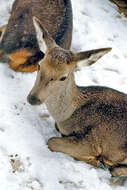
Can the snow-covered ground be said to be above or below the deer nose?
below

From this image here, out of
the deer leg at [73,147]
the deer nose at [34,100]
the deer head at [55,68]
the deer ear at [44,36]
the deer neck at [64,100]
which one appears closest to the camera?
the deer head at [55,68]

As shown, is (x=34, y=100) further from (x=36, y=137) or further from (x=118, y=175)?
(x=118, y=175)

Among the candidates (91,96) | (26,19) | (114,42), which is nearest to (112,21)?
(114,42)

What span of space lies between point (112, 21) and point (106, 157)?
13.3ft

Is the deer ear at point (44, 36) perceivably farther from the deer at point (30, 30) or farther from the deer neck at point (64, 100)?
the deer at point (30, 30)

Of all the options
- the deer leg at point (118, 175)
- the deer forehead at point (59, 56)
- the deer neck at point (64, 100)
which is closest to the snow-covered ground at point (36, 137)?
the deer leg at point (118, 175)

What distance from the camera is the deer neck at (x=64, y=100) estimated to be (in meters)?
4.32

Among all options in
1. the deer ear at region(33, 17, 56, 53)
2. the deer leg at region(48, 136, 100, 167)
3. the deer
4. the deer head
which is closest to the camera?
the deer head

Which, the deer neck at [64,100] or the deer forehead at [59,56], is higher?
the deer forehead at [59,56]

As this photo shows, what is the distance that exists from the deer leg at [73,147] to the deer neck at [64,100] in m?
0.35

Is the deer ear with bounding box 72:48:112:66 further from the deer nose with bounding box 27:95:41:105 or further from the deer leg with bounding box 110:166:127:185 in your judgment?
the deer leg with bounding box 110:166:127:185

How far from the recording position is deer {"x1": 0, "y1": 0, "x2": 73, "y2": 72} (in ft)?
17.1

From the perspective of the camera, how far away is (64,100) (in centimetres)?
450

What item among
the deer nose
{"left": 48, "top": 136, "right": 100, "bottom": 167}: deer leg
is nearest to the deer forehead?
the deer nose
